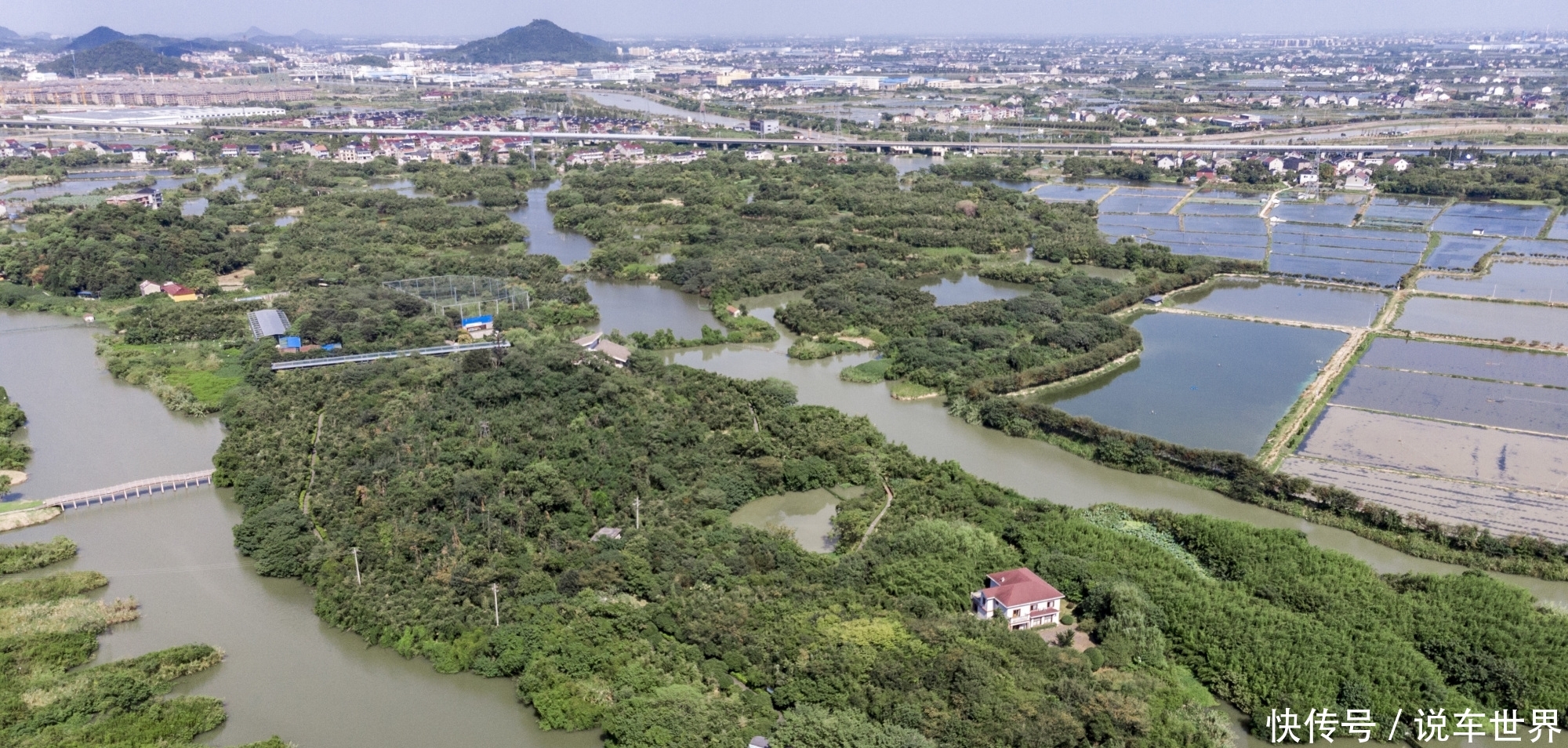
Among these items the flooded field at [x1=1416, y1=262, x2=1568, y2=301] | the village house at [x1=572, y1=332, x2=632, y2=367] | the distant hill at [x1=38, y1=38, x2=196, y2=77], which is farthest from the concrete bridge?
the distant hill at [x1=38, y1=38, x2=196, y2=77]

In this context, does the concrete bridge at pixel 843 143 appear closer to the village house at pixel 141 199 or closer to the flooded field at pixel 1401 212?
the flooded field at pixel 1401 212

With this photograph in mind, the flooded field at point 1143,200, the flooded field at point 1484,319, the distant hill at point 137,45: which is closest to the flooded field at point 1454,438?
the flooded field at point 1484,319

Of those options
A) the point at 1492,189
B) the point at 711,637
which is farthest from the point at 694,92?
the point at 711,637

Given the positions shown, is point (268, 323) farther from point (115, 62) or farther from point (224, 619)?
point (115, 62)

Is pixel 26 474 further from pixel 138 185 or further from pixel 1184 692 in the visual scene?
pixel 138 185

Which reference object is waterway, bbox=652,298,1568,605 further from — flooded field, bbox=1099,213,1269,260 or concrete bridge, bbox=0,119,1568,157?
concrete bridge, bbox=0,119,1568,157

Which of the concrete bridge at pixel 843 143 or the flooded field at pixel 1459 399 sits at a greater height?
the concrete bridge at pixel 843 143
